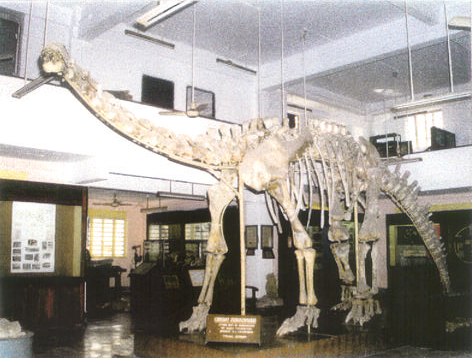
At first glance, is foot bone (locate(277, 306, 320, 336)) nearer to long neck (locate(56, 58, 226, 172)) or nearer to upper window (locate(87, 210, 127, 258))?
long neck (locate(56, 58, 226, 172))

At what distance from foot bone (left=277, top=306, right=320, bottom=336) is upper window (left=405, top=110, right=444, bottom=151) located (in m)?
Result: 12.7

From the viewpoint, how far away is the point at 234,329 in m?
4.61

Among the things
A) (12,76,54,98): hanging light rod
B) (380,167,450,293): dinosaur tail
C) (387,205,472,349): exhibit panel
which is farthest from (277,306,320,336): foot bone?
(12,76,54,98): hanging light rod

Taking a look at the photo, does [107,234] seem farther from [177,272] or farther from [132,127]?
[132,127]

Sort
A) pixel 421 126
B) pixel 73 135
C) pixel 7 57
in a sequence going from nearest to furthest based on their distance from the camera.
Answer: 1. pixel 73 135
2. pixel 7 57
3. pixel 421 126

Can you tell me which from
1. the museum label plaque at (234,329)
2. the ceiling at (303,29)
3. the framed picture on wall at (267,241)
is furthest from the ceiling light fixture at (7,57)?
the framed picture on wall at (267,241)

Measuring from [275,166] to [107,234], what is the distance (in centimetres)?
1409

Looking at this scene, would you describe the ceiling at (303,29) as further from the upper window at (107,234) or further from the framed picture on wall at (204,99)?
the upper window at (107,234)

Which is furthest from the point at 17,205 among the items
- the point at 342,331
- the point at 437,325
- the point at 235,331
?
the point at 437,325

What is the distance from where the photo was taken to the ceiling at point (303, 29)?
30.8 feet

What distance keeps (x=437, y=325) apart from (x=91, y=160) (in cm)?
655

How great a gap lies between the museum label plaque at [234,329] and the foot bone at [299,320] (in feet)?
1.93

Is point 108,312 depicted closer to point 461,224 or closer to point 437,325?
point 437,325

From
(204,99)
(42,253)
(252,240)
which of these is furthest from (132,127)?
(252,240)
